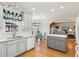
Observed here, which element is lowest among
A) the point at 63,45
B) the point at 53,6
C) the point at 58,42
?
the point at 63,45

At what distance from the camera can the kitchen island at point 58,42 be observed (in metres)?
5.48

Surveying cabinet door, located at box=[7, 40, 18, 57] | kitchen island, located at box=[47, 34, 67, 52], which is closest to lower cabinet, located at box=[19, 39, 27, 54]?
cabinet door, located at box=[7, 40, 18, 57]

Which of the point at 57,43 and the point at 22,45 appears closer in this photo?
the point at 22,45

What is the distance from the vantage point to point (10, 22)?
4938 mm

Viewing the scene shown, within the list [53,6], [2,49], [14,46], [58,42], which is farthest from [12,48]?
[53,6]

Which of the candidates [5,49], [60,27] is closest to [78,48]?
[5,49]

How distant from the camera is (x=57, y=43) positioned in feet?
19.2

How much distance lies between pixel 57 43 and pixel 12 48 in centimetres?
267

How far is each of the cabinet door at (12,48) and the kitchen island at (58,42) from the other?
241 cm

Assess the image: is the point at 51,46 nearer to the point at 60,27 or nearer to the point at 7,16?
the point at 7,16

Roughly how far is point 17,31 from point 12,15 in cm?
92

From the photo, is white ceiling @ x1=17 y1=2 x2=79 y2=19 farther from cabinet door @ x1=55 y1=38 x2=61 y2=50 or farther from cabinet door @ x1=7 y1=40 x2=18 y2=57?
cabinet door @ x1=7 y1=40 x2=18 y2=57

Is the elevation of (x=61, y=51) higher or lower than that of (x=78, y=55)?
lower

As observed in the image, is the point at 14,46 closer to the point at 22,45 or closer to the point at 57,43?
the point at 22,45
